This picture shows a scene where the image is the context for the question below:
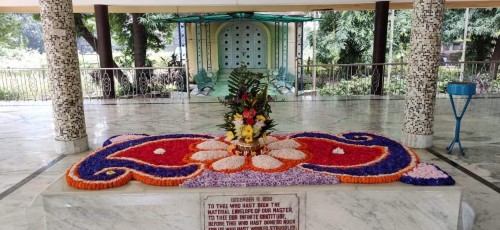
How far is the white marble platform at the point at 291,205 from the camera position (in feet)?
9.09

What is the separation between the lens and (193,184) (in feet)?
9.27

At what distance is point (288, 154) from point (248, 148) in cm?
36

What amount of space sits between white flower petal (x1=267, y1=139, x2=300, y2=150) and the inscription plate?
850 millimetres

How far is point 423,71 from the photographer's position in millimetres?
4570

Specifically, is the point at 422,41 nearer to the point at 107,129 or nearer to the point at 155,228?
the point at 155,228

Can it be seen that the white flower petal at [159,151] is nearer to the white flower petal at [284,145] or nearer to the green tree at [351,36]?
the white flower petal at [284,145]

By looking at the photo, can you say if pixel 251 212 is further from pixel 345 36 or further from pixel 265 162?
pixel 345 36

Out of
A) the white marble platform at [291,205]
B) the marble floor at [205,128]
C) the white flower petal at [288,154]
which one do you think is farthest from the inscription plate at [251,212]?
the marble floor at [205,128]

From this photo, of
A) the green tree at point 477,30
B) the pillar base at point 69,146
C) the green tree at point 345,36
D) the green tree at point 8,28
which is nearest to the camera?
the pillar base at point 69,146

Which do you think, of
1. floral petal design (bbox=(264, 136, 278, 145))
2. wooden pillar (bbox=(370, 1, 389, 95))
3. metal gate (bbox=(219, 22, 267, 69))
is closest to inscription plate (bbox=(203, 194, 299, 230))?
floral petal design (bbox=(264, 136, 278, 145))

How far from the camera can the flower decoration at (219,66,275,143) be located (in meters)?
3.15

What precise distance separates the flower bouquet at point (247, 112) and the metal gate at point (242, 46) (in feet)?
29.8

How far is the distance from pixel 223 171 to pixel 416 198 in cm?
147

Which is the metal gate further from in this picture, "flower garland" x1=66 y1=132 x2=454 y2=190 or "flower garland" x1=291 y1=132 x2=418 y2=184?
"flower garland" x1=291 y1=132 x2=418 y2=184
